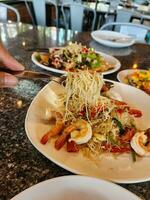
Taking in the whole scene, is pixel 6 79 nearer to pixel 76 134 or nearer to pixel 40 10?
pixel 76 134

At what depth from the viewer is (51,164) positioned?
24.9 inches

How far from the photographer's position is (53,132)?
2.23 feet

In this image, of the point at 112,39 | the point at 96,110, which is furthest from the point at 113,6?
the point at 96,110

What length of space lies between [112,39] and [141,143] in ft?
3.93

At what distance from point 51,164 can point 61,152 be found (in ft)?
0.13

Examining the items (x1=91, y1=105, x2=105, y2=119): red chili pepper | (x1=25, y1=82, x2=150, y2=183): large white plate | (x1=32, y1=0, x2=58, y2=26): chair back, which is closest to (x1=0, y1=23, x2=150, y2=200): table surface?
(x1=25, y1=82, x2=150, y2=183): large white plate

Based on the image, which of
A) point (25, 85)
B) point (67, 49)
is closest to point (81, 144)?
point (25, 85)

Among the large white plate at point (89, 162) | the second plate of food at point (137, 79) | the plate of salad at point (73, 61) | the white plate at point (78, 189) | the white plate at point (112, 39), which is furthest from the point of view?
the white plate at point (112, 39)

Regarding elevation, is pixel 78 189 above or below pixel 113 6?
above

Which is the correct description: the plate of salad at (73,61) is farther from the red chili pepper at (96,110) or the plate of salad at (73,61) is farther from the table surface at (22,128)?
the red chili pepper at (96,110)

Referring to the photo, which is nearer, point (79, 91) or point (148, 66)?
point (79, 91)

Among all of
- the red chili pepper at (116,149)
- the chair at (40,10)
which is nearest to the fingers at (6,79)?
the red chili pepper at (116,149)

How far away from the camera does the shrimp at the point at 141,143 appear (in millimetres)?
643

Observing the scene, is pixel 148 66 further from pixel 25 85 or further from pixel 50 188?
pixel 50 188
